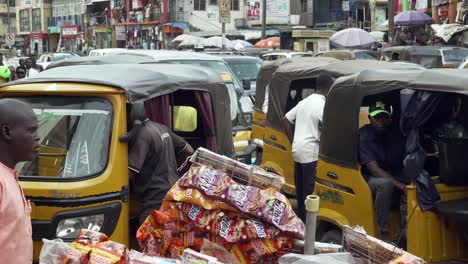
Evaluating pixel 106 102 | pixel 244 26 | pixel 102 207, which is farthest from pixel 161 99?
pixel 244 26

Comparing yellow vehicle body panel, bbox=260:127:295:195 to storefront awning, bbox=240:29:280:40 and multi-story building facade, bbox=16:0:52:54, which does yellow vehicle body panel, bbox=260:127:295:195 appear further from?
multi-story building facade, bbox=16:0:52:54

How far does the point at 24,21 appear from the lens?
302 feet

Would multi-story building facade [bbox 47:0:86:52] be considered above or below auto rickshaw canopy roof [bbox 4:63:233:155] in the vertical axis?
above

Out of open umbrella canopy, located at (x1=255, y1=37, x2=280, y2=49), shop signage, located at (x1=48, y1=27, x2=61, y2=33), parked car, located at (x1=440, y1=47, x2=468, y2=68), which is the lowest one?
parked car, located at (x1=440, y1=47, x2=468, y2=68)

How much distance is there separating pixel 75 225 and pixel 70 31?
75.9m

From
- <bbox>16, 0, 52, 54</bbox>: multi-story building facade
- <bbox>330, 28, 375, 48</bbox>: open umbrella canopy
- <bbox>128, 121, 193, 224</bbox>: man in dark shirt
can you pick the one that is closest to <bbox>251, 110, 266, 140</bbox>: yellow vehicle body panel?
<bbox>128, 121, 193, 224</bbox>: man in dark shirt

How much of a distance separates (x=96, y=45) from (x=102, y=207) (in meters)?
69.4

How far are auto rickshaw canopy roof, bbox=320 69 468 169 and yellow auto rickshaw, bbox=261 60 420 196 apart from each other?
2.54 metres

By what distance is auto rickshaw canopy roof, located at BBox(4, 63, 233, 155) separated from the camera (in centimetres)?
553

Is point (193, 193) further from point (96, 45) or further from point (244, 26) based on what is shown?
point (96, 45)

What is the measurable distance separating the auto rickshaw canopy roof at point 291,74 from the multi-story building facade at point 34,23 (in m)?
77.0

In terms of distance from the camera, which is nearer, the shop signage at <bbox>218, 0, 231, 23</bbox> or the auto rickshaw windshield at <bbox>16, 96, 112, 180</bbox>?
the auto rickshaw windshield at <bbox>16, 96, 112, 180</bbox>

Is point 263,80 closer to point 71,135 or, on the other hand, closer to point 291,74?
point 291,74

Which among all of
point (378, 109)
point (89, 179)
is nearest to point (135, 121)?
point (89, 179)
